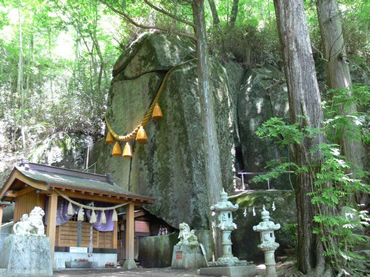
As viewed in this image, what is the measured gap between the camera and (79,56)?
25.7 metres

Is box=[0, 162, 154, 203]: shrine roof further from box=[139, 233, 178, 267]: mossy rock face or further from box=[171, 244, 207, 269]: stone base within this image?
box=[171, 244, 207, 269]: stone base

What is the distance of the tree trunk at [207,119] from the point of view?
10516 mm

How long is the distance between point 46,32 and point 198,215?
779 inches

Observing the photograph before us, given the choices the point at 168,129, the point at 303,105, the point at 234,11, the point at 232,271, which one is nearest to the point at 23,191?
the point at 168,129

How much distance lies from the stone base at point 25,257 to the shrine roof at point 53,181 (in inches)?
99.3

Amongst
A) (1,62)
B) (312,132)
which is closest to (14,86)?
(1,62)

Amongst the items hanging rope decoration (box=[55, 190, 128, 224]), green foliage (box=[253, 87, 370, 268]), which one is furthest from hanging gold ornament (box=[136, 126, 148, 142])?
green foliage (box=[253, 87, 370, 268])

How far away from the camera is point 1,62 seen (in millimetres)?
23391

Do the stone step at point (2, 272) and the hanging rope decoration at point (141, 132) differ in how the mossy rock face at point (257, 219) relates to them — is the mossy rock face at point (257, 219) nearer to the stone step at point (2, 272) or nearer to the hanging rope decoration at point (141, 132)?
the hanging rope decoration at point (141, 132)

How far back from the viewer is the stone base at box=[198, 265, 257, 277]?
25.8 ft

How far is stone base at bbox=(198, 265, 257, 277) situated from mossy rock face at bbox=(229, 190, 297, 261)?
2.65 m

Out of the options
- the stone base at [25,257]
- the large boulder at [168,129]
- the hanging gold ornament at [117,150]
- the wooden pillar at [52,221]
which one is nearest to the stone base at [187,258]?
the large boulder at [168,129]

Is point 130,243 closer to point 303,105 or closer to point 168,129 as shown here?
point 168,129

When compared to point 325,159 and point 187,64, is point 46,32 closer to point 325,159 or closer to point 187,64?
point 187,64
